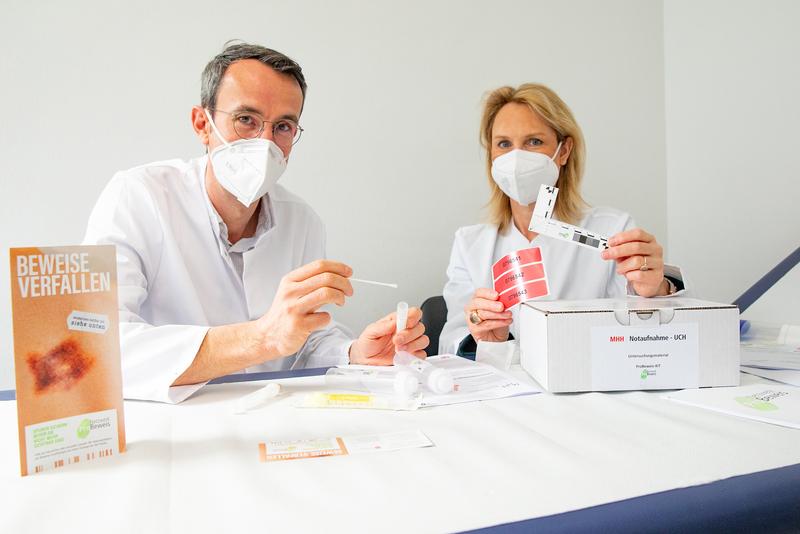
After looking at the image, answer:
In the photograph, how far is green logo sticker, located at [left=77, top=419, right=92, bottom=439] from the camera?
2.36 feet

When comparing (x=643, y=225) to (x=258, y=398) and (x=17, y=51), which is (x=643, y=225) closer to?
(x=258, y=398)

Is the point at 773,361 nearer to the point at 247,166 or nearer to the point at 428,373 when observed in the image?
the point at 428,373

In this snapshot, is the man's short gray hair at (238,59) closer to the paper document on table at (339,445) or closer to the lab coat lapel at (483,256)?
the lab coat lapel at (483,256)

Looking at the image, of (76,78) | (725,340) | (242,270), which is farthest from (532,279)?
(76,78)

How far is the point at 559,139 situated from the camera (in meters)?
1.89

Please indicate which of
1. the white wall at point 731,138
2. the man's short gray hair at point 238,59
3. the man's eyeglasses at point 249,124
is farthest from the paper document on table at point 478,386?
the white wall at point 731,138

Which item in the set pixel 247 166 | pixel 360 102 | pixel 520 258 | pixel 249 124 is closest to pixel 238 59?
pixel 249 124

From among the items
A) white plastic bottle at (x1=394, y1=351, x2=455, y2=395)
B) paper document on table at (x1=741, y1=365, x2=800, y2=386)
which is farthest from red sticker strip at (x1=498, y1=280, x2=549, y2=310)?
paper document on table at (x1=741, y1=365, x2=800, y2=386)

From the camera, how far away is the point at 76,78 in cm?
199

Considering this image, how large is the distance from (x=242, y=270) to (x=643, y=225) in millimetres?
2138

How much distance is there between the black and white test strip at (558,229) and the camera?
1.26 m

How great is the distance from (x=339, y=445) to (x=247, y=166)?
35.9 inches

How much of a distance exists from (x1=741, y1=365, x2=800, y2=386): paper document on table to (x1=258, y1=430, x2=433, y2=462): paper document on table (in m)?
0.77

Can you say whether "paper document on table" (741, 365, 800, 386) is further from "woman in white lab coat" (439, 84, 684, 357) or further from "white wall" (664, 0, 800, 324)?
"white wall" (664, 0, 800, 324)
